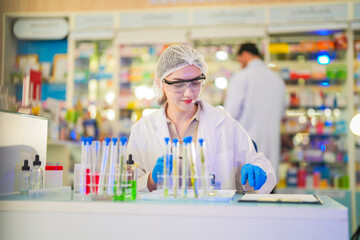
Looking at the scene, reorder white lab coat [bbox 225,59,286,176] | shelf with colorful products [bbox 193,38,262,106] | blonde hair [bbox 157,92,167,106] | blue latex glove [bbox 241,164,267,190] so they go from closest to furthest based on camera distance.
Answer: blue latex glove [bbox 241,164,267,190], blonde hair [bbox 157,92,167,106], white lab coat [bbox 225,59,286,176], shelf with colorful products [bbox 193,38,262,106]

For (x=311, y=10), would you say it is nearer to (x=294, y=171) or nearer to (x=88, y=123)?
(x=294, y=171)

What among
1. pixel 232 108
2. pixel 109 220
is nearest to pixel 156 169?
pixel 109 220

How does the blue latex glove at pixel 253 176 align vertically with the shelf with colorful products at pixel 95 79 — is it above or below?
below

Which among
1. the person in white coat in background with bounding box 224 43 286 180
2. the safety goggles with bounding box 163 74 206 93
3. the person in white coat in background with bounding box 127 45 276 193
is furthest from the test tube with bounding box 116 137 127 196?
the person in white coat in background with bounding box 224 43 286 180

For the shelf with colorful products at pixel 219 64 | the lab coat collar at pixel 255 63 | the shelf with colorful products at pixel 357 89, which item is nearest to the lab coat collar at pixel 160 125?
the lab coat collar at pixel 255 63

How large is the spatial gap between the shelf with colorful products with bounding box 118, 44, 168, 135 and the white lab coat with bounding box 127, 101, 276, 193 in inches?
137

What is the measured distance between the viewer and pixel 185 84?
2.49 metres

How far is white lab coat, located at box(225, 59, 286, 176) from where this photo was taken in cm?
485

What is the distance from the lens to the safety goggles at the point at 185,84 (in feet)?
8.13

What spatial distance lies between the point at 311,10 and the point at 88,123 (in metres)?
3.23

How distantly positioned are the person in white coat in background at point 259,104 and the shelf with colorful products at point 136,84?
1.62m

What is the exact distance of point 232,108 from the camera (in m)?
4.85

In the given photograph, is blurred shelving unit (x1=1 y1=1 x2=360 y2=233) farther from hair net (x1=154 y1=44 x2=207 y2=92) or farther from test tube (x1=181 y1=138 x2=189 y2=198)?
test tube (x1=181 y1=138 x2=189 y2=198)

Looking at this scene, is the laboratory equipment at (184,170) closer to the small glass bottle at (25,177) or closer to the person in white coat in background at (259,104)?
the small glass bottle at (25,177)
